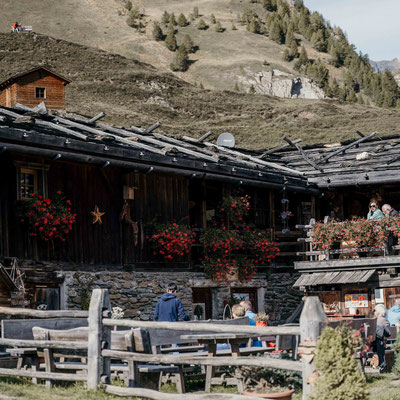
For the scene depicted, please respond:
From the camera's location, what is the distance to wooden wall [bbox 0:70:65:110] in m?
32.7

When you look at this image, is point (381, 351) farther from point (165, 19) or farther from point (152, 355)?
point (165, 19)

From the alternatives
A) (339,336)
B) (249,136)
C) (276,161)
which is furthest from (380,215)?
(249,136)

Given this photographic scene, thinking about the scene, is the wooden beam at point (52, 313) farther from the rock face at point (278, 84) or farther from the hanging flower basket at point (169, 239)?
the rock face at point (278, 84)

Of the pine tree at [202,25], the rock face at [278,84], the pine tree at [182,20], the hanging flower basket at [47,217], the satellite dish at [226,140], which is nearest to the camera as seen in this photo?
the hanging flower basket at [47,217]

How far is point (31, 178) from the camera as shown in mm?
15250

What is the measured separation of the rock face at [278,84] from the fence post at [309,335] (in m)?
101

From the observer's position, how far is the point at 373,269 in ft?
59.3

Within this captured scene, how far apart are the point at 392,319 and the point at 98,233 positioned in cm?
619

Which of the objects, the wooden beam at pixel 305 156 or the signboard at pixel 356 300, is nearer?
the signboard at pixel 356 300

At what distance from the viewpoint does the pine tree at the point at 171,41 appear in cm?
12638

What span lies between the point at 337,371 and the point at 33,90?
1105 inches

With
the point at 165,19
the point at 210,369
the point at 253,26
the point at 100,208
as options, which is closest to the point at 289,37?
the point at 253,26

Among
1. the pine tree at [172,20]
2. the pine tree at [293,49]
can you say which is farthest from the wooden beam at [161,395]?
the pine tree at [172,20]

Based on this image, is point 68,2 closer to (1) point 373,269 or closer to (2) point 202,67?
(2) point 202,67
